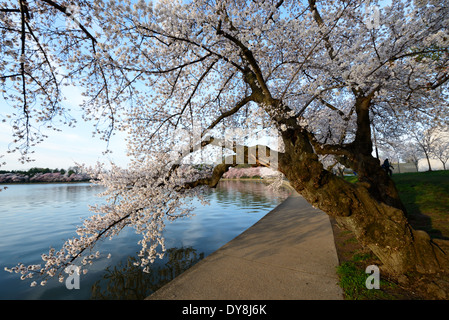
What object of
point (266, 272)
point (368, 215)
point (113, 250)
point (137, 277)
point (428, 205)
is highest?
point (368, 215)

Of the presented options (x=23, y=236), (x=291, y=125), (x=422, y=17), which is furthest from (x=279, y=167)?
(x=23, y=236)

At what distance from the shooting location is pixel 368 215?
4242 mm

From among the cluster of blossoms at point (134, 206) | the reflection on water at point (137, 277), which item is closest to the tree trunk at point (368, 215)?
the cluster of blossoms at point (134, 206)

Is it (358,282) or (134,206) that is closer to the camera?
(358,282)

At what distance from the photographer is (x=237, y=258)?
5793mm

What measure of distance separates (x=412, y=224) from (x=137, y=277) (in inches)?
380

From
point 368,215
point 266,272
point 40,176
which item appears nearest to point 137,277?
point 266,272

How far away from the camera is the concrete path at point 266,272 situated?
390 centimetres

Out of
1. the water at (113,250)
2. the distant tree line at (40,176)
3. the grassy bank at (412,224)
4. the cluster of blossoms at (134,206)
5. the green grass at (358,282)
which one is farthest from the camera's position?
the distant tree line at (40,176)

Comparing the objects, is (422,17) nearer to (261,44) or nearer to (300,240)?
(261,44)

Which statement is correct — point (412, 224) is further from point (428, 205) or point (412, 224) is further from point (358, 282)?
point (358, 282)

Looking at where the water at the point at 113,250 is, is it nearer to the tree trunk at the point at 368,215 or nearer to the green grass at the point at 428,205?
the tree trunk at the point at 368,215

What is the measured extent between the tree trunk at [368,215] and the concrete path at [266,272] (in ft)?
4.29
